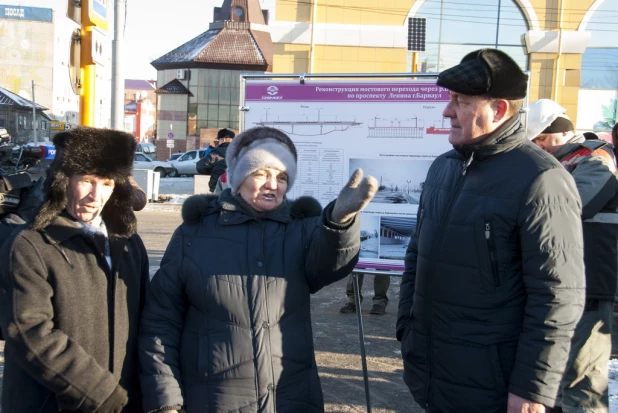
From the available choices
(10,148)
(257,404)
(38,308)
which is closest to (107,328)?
(38,308)

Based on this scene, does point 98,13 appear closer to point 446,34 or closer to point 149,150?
point 446,34

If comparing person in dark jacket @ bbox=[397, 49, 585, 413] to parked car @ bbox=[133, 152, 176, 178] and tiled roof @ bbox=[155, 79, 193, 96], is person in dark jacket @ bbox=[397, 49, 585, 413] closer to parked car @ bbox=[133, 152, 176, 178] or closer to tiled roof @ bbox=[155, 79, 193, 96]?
parked car @ bbox=[133, 152, 176, 178]

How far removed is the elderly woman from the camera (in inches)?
88.4

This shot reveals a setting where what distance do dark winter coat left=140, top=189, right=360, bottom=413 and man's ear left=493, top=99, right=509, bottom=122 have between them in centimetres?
67

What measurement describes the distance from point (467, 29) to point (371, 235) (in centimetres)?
1420

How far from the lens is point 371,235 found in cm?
439

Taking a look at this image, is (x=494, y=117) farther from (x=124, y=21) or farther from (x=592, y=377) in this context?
(x=124, y=21)

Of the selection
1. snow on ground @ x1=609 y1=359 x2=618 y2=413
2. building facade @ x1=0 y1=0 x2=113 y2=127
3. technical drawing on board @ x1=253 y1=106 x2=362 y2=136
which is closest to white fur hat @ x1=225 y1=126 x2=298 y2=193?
technical drawing on board @ x1=253 y1=106 x2=362 y2=136

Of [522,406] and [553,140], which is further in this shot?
[553,140]

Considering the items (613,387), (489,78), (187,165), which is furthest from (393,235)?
(187,165)

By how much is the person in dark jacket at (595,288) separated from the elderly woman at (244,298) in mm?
1881

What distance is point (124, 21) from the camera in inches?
245

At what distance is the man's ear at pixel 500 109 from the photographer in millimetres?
2285

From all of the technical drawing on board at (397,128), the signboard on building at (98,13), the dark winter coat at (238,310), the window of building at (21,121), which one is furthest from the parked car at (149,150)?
the dark winter coat at (238,310)
